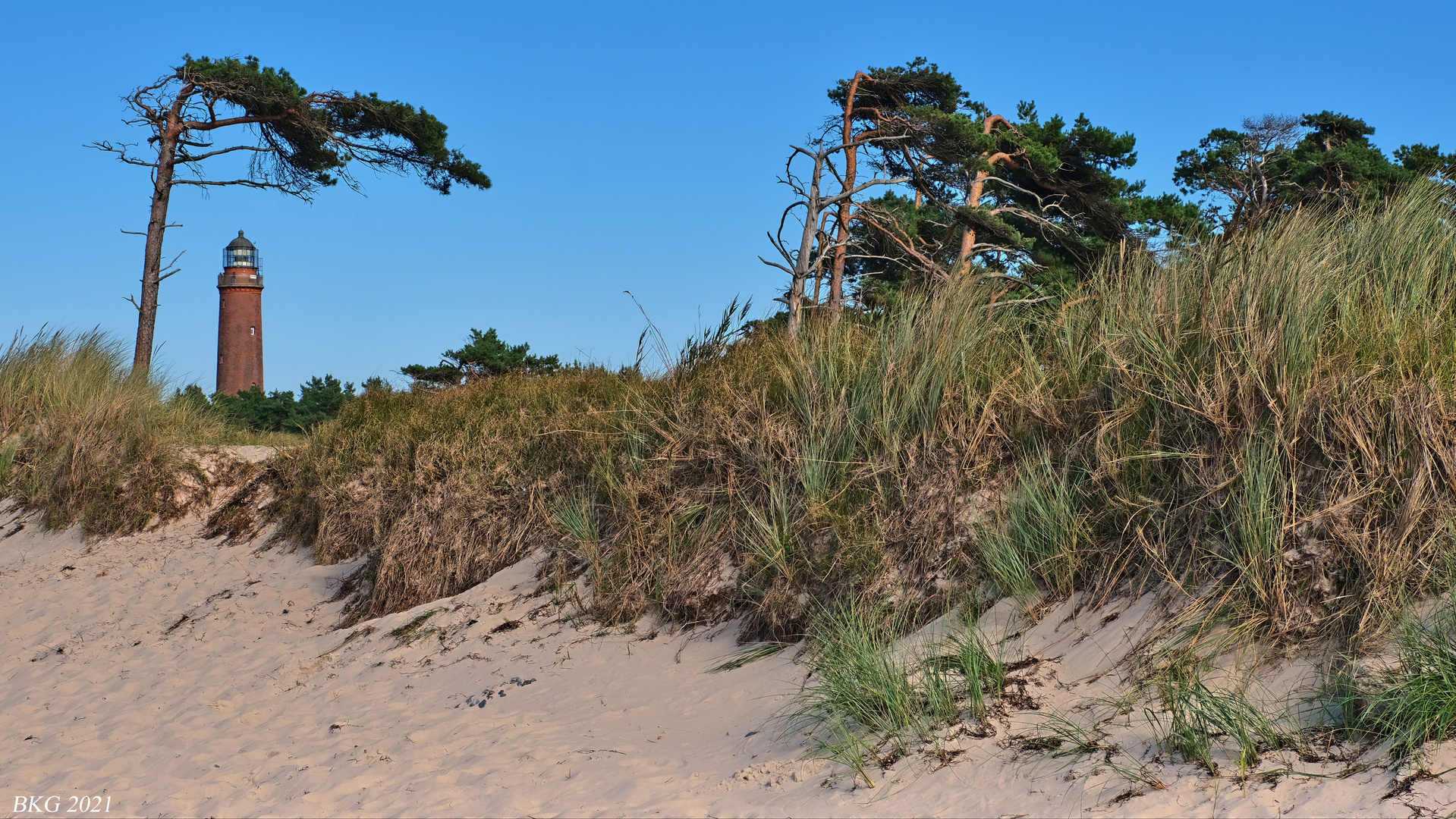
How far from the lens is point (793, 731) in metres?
4.24

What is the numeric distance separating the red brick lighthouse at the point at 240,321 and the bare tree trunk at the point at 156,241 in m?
19.0

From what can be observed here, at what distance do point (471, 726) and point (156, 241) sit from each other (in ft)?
46.2

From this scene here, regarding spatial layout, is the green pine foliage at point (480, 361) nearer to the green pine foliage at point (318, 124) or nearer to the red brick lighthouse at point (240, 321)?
the green pine foliage at point (318, 124)

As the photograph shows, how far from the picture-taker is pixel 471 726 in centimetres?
509

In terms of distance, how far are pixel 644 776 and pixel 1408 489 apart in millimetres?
3178

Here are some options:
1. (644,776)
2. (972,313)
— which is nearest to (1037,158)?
(972,313)

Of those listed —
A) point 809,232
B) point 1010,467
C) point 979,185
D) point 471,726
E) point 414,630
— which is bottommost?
point 471,726

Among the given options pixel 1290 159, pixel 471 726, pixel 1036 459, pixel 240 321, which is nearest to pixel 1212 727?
pixel 1036 459

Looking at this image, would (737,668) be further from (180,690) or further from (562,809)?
(180,690)

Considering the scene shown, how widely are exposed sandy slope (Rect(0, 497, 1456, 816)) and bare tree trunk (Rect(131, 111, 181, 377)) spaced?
851 centimetres

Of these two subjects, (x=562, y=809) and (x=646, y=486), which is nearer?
(x=562, y=809)

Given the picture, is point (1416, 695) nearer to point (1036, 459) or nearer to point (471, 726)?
point (1036, 459)

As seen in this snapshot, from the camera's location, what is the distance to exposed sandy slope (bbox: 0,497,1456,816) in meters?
3.51

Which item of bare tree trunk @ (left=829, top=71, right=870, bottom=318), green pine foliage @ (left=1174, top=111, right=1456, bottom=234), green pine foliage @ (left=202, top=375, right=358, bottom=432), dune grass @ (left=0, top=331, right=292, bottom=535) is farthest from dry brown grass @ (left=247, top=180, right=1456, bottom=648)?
green pine foliage @ (left=1174, top=111, right=1456, bottom=234)
